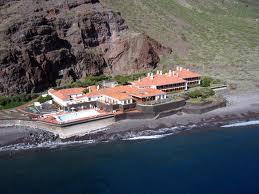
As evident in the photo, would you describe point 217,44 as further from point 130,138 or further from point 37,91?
point 130,138

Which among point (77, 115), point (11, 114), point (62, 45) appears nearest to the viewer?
point (77, 115)

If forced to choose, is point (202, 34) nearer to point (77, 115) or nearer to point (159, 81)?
point (159, 81)

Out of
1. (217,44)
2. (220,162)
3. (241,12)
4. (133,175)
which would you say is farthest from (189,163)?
(241,12)

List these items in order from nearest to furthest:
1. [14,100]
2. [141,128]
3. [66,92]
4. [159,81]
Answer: [141,128] → [14,100] → [66,92] → [159,81]

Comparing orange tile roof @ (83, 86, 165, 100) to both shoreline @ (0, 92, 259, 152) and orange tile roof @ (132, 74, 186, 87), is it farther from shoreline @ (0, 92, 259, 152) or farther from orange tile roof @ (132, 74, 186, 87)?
shoreline @ (0, 92, 259, 152)

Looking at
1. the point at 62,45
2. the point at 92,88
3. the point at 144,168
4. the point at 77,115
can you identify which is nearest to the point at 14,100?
the point at 92,88

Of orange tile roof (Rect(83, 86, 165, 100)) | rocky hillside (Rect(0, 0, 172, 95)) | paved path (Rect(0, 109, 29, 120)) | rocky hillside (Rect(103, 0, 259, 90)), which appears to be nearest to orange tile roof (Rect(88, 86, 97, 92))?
orange tile roof (Rect(83, 86, 165, 100))
